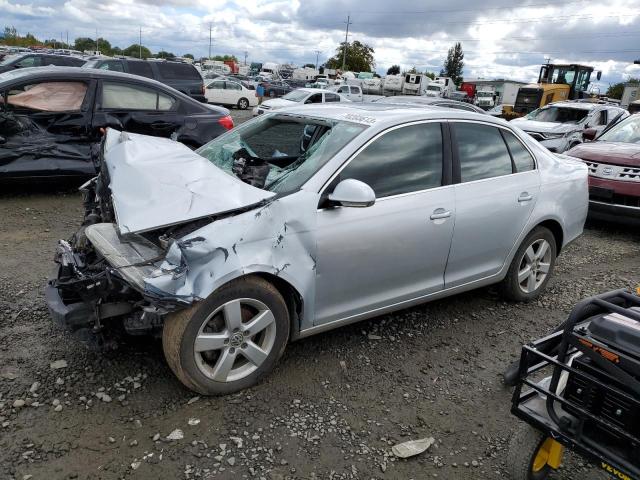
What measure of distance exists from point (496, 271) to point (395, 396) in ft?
5.14

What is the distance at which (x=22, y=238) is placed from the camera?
5.29 meters

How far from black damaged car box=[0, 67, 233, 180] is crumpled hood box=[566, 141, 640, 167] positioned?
18.7 feet

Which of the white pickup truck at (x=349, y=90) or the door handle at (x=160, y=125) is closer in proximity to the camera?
the door handle at (x=160, y=125)

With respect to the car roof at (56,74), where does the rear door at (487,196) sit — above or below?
below

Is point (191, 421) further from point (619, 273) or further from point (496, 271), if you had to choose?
point (619, 273)

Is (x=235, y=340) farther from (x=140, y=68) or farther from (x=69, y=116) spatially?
(x=140, y=68)

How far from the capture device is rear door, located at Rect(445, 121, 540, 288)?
→ 12.5 feet

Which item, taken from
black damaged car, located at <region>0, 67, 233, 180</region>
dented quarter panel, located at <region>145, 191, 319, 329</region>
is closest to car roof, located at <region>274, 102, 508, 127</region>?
dented quarter panel, located at <region>145, 191, 319, 329</region>

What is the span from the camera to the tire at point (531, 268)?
440 centimetres

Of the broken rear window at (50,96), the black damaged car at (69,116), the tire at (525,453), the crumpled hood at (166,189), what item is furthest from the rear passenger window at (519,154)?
the broken rear window at (50,96)

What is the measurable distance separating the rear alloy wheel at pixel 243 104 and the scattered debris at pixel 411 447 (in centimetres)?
2516

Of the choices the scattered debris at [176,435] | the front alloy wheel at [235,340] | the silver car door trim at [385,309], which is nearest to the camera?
the scattered debris at [176,435]

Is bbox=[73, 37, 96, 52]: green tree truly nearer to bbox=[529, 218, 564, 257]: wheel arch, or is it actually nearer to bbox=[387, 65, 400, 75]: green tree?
bbox=[387, 65, 400, 75]: green tree

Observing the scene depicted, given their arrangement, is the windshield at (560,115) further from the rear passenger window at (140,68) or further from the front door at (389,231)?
the front door at (389,231)
